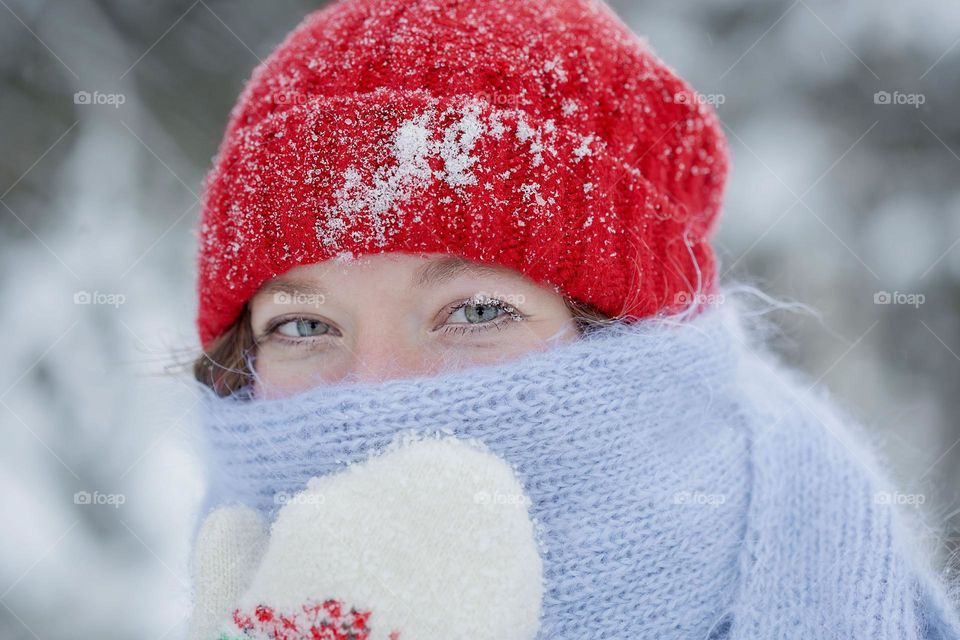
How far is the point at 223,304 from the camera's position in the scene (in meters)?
1.39

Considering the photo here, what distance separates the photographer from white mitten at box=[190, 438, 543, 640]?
1.00m

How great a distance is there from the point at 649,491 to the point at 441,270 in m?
0.45

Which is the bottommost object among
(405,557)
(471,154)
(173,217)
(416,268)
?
(405,557)

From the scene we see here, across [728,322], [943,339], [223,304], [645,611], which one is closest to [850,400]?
[943,339]

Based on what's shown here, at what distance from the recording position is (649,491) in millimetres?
1164

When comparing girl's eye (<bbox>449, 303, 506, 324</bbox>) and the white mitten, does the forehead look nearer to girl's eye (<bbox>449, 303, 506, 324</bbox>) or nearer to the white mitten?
girl's eye (<bbox>449, 303, 506, 324</bbox>)

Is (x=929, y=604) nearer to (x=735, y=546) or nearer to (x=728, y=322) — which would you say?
(x=735, y=546)

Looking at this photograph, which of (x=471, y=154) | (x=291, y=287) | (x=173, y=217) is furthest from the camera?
(x=173, y=217)

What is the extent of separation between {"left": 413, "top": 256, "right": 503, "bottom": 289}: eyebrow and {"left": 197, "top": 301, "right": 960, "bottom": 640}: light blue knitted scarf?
147mm

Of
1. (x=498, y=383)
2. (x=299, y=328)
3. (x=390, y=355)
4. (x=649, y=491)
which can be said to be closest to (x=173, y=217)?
(x=299, y=328)

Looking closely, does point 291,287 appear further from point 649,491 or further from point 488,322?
point 649,491

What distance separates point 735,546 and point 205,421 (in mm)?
966

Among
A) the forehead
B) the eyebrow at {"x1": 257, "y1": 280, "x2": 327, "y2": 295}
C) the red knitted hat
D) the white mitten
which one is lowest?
the white mitten

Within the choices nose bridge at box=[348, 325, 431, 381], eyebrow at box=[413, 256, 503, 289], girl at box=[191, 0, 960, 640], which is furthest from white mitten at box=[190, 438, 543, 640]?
eyebrow at box=[413, 256, 503, 289]
